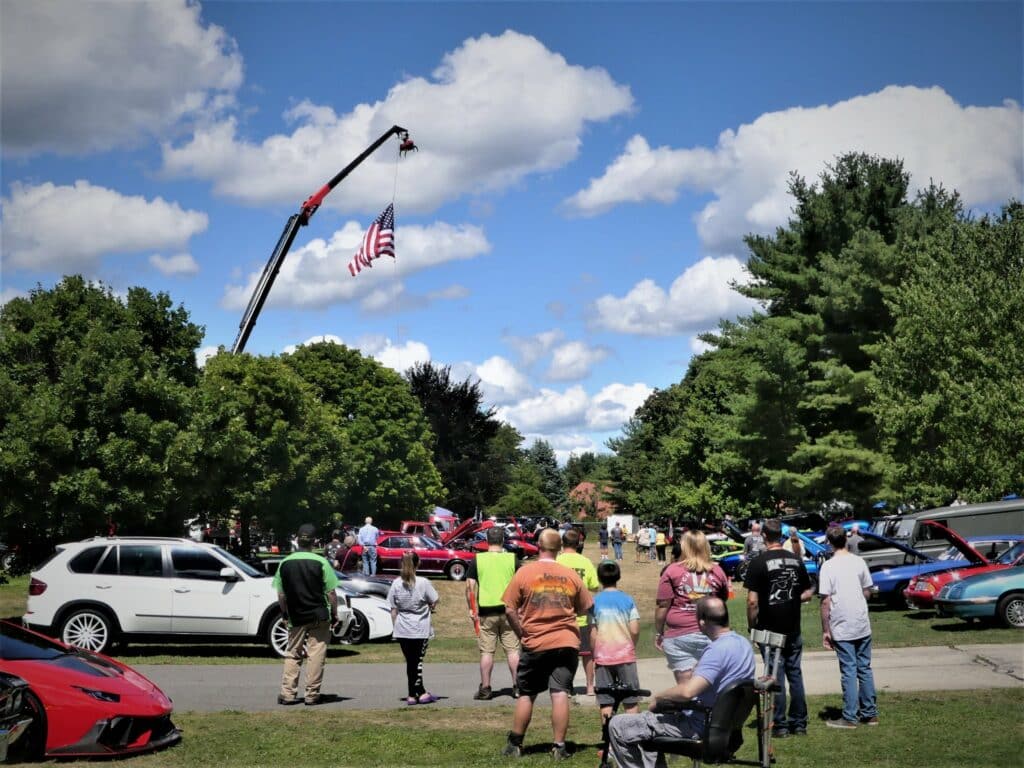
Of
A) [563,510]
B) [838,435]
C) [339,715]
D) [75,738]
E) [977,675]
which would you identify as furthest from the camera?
[563,510]

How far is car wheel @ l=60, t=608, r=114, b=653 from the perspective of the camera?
16.0m

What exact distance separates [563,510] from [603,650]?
5313 inches

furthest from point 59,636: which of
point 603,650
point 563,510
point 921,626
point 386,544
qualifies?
point 563,510

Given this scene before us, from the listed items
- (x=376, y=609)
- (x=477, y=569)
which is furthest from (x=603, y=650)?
(x=376, y=609)

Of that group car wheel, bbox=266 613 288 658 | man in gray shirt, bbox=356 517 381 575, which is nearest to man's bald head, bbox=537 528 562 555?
car wheel, bbox=266 613 288 658

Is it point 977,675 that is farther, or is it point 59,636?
point 59,636

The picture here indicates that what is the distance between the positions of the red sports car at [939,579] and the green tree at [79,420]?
15.7 metres

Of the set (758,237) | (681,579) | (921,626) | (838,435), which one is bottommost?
(921,626)

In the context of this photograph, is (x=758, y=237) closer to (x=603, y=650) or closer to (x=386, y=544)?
(x=386, y=544)

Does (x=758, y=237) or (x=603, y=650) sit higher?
(x=758, y=237)

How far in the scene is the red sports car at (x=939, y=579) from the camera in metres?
20.4

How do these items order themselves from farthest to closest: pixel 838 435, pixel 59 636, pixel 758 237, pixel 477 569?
pixel 758 237
pixel 838 435
pixel 59 636
pixel 477 569

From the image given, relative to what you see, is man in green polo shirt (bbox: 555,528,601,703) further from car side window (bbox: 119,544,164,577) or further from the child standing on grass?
car side window (bbox: 119,544,164,577)

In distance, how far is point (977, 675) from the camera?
13.9m
